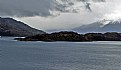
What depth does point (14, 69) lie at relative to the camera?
289ft

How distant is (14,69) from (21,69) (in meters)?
2.19

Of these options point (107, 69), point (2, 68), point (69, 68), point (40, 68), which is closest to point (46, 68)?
point (40, 68)

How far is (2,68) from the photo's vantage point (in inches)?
3506

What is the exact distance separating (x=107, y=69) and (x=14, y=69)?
30.0m

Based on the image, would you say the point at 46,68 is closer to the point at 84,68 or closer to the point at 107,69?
the point at 84,68

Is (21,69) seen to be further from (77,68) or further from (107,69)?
(107,69)

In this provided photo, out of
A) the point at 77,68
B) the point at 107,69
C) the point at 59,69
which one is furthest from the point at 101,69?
the point at 59,69

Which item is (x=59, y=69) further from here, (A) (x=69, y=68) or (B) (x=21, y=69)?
(B) (x=21, y=69)

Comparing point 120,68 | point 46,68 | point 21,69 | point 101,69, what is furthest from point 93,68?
point 21,69

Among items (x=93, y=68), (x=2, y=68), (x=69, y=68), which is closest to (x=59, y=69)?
(x=69, y=68)

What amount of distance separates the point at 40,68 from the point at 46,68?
197 cm

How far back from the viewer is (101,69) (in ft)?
300

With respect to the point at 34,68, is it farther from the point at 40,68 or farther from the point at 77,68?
the point at 77,68

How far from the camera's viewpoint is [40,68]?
91.7 m
